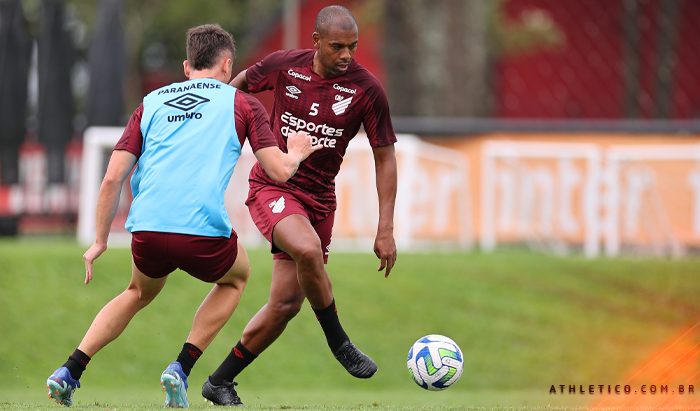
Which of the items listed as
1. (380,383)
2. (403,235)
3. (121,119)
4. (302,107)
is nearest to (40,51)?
(121,119)

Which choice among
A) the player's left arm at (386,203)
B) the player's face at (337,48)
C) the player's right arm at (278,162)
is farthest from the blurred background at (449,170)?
the player's right arm at (278,162)

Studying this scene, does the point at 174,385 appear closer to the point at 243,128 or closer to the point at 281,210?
the point at 281,210

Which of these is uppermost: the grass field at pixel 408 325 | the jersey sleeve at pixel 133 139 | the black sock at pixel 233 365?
the jersey sleeve at pixel 133 139

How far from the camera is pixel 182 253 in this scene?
4.95 metres

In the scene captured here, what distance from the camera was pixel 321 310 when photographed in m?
5.65

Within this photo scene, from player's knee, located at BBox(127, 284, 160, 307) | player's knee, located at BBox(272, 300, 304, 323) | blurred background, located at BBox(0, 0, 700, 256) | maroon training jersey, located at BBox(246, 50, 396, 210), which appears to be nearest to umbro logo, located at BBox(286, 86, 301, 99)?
maroon training jersey, located at BBox(246, 50, 396, 210)

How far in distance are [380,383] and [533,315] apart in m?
2.24

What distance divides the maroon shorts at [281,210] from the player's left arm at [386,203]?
38cm

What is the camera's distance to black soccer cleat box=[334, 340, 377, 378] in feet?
18.3

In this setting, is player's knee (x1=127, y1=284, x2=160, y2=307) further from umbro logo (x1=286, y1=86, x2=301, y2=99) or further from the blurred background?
the blurred background

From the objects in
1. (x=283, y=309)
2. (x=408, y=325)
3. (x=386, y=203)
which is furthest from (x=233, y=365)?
(x=408, y=325)

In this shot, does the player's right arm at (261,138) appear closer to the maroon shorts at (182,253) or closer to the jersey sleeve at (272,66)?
the maroon shorts at (182,253)

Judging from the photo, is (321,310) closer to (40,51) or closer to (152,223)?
(152,223)

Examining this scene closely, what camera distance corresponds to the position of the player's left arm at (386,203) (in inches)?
225
